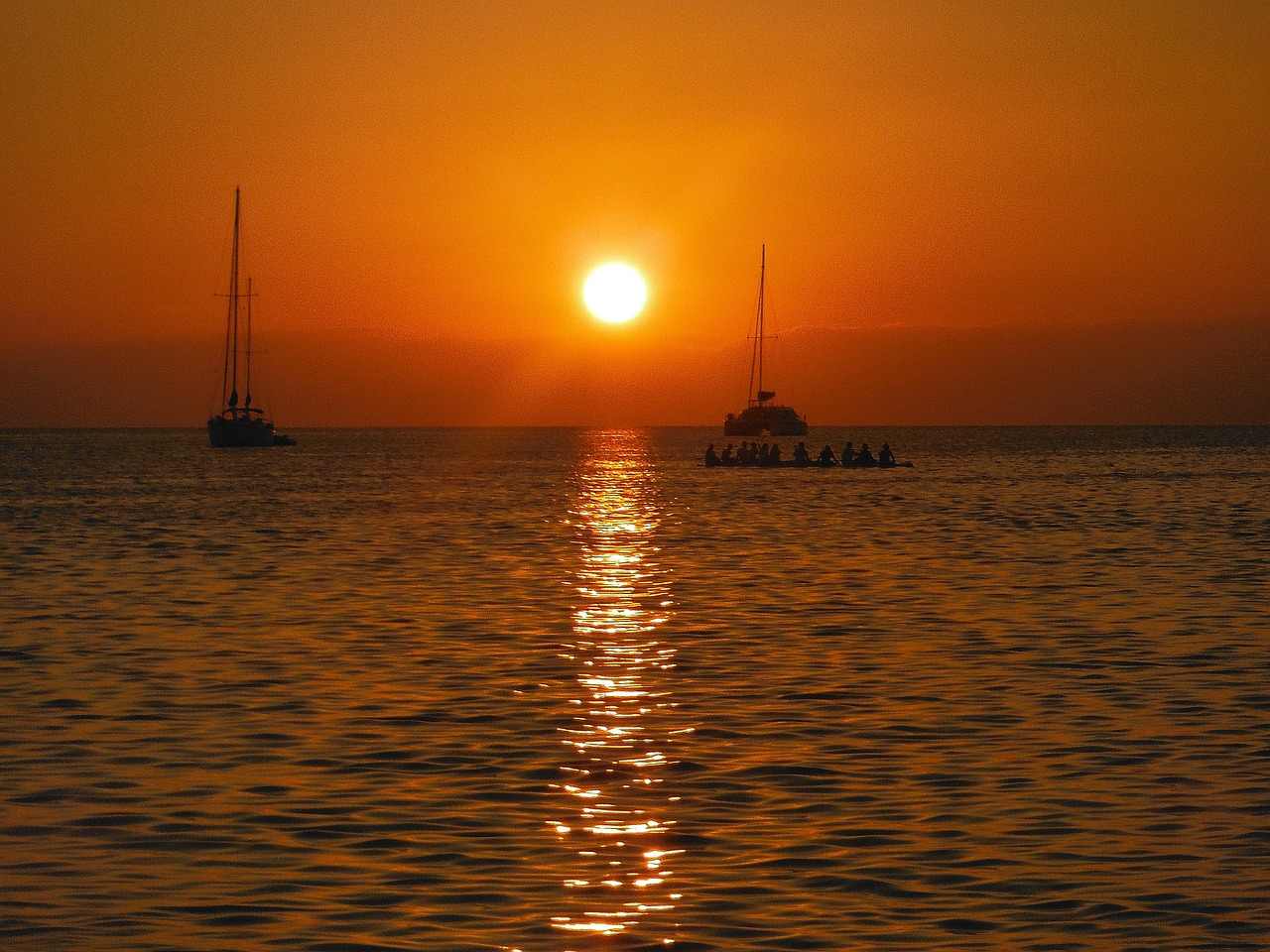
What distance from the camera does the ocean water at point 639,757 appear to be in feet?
38.8

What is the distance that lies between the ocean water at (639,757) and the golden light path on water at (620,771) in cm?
5

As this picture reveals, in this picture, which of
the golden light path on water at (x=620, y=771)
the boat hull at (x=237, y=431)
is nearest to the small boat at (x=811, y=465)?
the boat hull at (x=237, y=431)

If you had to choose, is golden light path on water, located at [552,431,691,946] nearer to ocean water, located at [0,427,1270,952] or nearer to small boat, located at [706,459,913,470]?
ocean water, located at [0,427,1270,952]

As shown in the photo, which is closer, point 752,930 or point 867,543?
point 752,930

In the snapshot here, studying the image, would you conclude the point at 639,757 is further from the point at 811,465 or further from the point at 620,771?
the point at 811,465

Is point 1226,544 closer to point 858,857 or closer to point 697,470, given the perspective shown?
point 858,857

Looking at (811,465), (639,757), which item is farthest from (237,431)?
(639,757)

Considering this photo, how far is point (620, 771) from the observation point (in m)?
16.7

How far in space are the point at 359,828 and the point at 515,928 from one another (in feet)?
10.5

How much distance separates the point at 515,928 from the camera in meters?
11.4

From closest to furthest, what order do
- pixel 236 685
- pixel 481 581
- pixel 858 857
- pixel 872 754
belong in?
pixel 858 857, pixel 872 754, pixel 236 685, pixel 481 581

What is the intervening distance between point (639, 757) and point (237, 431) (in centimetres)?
15327

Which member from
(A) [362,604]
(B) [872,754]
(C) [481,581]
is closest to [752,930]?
(B) [872,754]

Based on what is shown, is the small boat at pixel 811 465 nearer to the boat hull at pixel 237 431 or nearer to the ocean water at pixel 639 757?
the boat hull at pixel 237 431
